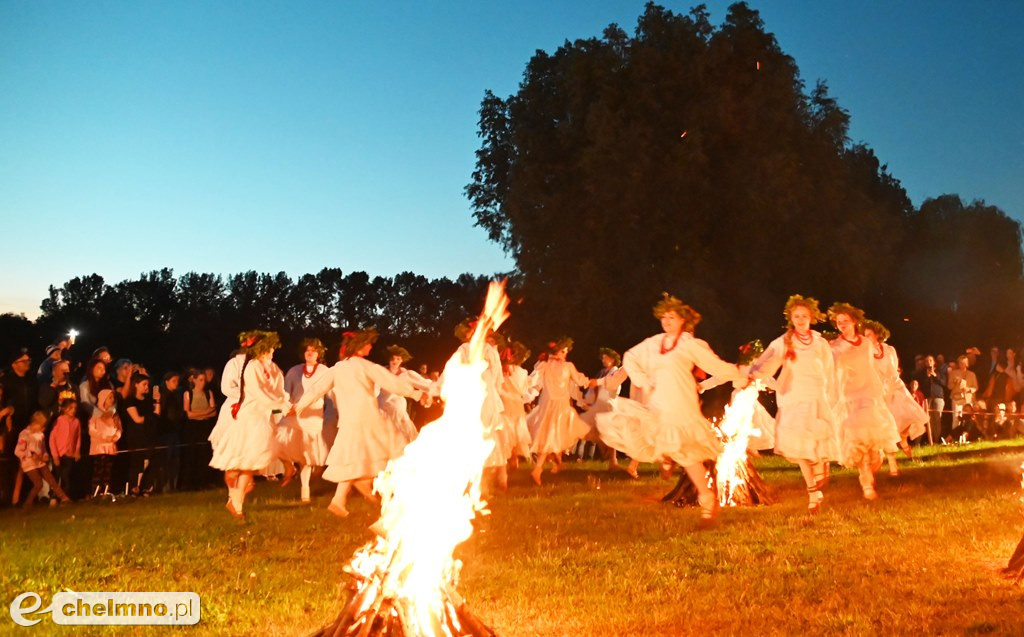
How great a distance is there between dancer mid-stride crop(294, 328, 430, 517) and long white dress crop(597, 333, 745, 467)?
2.53 m

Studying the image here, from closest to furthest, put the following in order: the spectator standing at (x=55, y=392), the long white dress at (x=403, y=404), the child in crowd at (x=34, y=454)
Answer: the child in crowd at (x=34, y=454) → the long white dress at (x=403, y=404) → the spectator standing at (x=55, y=392)

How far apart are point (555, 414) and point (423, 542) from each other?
39.0 ft

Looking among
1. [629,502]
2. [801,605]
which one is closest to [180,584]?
[801,605]

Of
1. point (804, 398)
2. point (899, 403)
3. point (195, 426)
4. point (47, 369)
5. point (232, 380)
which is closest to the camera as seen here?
point (804, 398)

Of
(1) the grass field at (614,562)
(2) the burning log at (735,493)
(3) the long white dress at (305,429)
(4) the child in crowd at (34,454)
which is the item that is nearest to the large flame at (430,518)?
(1) the grass field at (614,562)

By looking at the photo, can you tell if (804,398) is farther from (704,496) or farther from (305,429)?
(305,429)

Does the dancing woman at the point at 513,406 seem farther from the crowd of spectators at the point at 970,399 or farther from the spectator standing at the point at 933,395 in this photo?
the spectator standing at the point at 933,395

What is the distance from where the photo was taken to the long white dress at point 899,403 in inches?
645

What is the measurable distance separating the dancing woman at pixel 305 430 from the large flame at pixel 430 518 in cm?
671

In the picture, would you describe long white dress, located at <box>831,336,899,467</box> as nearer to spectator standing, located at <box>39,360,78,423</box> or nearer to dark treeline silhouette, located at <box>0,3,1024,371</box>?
spectator standing, located at <box>39,360,78,423</box>

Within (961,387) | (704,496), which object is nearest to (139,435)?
(704,496)

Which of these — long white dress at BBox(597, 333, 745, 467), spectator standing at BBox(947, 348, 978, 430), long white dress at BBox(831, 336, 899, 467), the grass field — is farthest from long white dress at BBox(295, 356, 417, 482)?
spectator standing at BBox(947, 348, 978, 430)

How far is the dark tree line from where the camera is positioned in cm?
3083

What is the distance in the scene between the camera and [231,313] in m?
44.1
